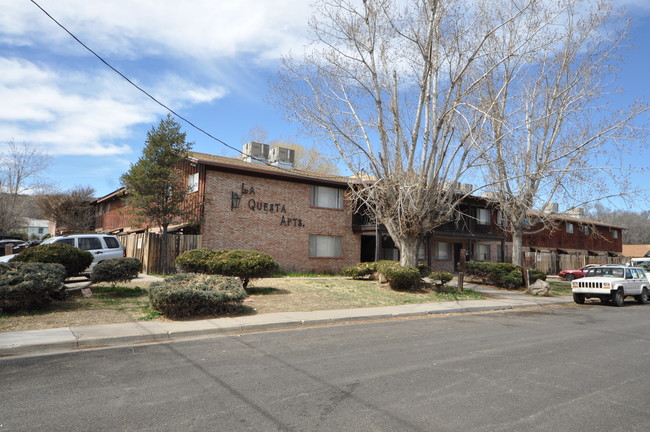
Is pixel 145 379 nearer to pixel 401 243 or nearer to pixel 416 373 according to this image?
pixel 416 373

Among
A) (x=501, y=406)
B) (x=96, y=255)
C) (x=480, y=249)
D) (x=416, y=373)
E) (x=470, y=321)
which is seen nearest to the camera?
(x=501, y=406)

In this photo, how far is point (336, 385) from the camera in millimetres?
5328

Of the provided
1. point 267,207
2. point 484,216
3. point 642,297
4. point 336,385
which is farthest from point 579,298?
point 484,216

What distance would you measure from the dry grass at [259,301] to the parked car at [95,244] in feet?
6.89

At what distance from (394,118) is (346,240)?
9435 millimetres

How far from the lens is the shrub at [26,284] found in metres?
8.66

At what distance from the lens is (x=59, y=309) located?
32.2 feet

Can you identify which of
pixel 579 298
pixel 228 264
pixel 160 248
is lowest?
pixel 579 298

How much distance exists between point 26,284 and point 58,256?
2995mm

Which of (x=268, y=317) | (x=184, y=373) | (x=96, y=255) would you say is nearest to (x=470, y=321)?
(x=268, y=317)

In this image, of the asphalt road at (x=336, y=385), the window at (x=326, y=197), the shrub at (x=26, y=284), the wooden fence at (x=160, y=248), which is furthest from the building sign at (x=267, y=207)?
the asphalt road at (x=336, y=385)

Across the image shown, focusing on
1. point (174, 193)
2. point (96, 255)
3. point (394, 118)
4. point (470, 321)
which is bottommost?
point (470, 321)

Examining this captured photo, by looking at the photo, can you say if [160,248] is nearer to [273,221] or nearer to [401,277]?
[273,221]

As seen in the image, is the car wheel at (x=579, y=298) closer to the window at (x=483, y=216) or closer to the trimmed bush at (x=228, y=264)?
the trimmed bush at (x=228, y=264)
